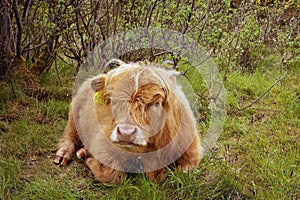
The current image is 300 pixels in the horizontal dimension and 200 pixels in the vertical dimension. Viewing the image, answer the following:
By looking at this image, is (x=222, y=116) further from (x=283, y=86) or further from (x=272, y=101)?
(x=283, y=86)

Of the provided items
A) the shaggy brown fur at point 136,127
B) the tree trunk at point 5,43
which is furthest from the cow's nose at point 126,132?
the tree trunk at point 5,43

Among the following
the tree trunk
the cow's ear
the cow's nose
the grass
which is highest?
the cow's ear

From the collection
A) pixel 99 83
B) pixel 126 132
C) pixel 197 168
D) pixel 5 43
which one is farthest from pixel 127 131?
pixel 5 43

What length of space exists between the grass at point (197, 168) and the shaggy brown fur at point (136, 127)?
0.35 feet

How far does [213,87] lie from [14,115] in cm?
224

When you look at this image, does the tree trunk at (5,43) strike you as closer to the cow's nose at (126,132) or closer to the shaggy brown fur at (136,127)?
the shaggy brown fur at (136,127)

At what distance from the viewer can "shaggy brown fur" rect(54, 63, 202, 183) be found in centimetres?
229

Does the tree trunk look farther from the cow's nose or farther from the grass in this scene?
the cow's nose

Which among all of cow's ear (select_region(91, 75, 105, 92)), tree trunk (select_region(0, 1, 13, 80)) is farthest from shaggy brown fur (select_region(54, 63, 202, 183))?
tree trunk (select_region(0, 1, 13, 80))

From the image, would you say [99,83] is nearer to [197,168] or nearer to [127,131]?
[127,131]

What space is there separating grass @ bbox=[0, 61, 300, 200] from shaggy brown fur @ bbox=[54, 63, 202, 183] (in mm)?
107

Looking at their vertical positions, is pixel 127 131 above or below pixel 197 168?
above

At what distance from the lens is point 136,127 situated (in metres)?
2.27

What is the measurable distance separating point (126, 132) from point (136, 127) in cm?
7
